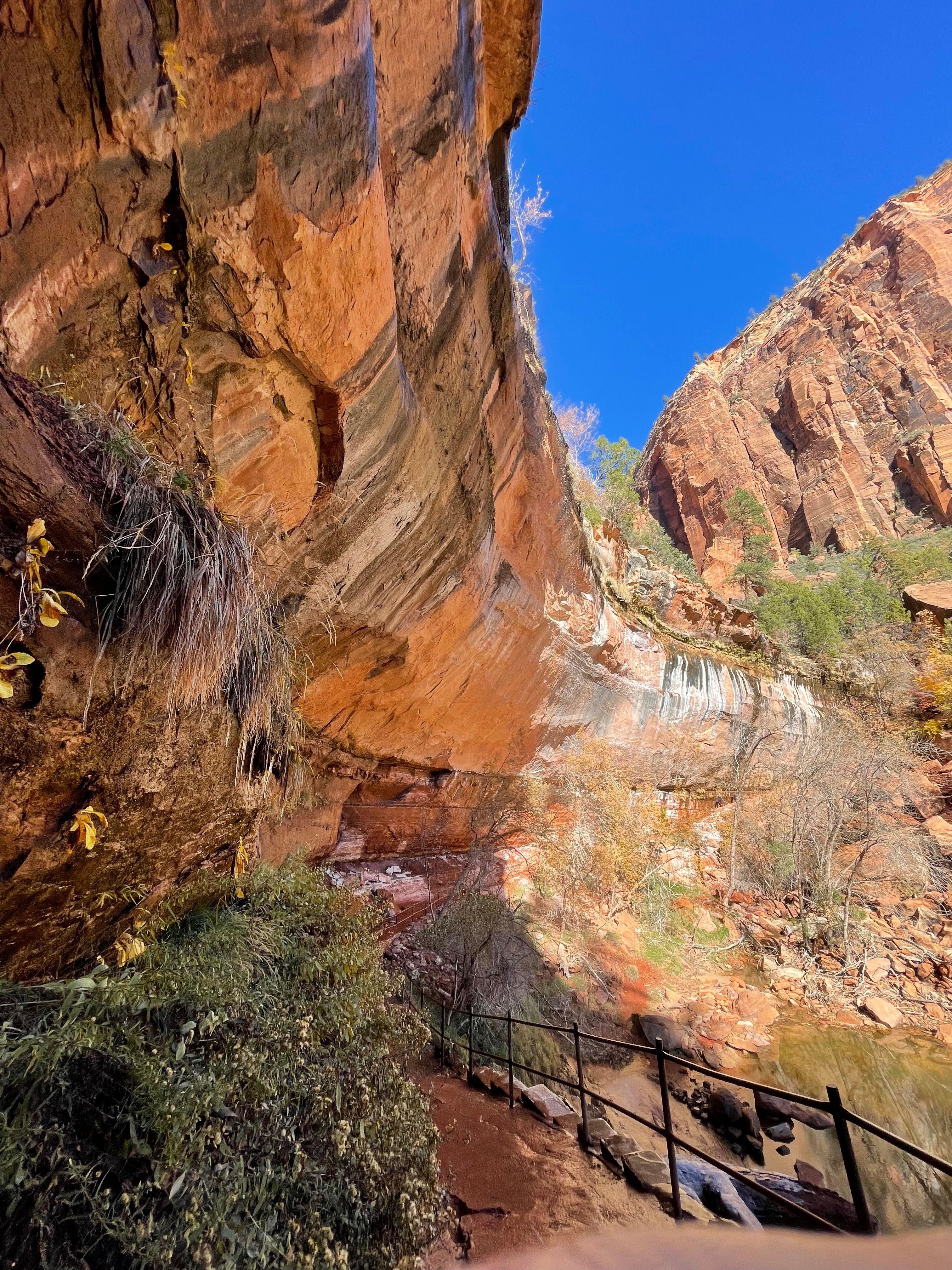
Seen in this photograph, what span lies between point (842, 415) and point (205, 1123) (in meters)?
→ 49.7

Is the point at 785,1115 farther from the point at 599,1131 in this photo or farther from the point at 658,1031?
the point at 599,1131

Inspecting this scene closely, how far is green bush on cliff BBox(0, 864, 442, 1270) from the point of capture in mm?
1532

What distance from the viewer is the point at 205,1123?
6.55 feet

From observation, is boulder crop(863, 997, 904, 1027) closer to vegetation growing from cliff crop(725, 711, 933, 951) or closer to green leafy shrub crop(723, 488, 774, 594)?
vegetation growing from cliff crop(725, 711, 933, 951)

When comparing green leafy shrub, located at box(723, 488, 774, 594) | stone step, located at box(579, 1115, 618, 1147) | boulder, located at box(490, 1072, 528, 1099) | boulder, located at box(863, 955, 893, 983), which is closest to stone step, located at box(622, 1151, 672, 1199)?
stone step, located at box(579, 1115, 618, 1147)

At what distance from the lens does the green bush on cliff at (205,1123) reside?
5.03ft

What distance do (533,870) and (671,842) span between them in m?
4.72

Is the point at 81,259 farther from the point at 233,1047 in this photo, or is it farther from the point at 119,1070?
the point at 233,1047

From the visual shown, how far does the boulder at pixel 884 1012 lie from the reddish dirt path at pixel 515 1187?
8022 millimetres

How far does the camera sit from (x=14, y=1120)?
1.52 m

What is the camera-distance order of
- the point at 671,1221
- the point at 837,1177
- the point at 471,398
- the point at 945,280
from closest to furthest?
1. the point at 671,1221
2. the point at 471,398
3. the point at 837,1177
4. the point at 945,280

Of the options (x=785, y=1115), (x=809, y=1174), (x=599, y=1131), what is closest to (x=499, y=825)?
(x=599, y=1131)

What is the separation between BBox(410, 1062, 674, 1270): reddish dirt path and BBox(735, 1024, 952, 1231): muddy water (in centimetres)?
414

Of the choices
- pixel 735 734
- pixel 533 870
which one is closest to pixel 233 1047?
pixel 533 870
